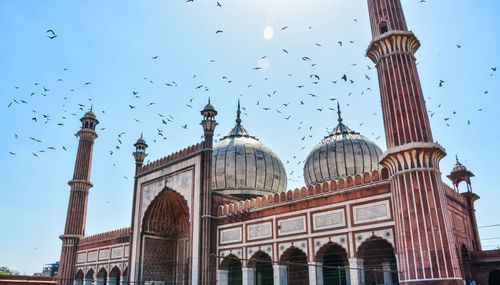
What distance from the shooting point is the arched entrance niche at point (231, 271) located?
45.6 ft

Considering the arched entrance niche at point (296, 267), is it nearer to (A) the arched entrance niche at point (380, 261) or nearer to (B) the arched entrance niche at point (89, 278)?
(A) the arched entrance niche at point (380, 261)

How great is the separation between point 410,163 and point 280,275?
5316 mm

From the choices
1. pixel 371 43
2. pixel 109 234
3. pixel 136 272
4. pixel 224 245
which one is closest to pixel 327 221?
pixel 224 245

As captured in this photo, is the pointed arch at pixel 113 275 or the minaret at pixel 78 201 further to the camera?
the minaret at pixel 78 201

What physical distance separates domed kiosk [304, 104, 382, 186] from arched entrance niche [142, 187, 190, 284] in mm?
6093

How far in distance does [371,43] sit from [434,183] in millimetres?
4476

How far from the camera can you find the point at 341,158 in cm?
1786

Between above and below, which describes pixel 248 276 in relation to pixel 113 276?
below

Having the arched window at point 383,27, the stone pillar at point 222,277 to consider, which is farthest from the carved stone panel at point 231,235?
the arched window at point 383,27

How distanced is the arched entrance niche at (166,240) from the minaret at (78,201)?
21.9 feet

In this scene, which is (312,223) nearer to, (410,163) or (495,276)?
(410,163)

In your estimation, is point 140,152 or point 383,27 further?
point 140,152

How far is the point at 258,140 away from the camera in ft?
70.4

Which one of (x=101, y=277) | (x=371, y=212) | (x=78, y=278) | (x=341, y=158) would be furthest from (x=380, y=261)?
(x=78, y=278)
